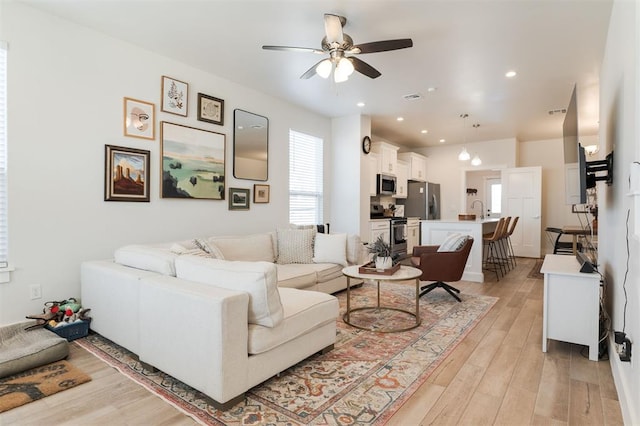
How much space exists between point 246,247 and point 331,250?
1.05 metres

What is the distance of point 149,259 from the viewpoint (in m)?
2.54

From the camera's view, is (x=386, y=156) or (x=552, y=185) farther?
(x=552, y=185)

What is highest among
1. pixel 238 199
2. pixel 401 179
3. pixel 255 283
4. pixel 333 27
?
pixel 333 27

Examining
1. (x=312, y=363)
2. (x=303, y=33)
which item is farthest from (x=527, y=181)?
(x=312, y=363)

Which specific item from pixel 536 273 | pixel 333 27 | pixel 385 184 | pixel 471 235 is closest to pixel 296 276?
pixel 333 27

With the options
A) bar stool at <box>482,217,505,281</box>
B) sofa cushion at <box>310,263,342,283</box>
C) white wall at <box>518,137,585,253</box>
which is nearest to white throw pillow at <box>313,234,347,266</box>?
sofa cushion at <box>310,263,342,283</box>

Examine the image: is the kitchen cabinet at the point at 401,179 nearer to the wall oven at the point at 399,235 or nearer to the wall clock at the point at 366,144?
the wall oven at the point at 399,235

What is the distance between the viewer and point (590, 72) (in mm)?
4027

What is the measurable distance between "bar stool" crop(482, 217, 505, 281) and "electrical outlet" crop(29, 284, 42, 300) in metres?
5.47

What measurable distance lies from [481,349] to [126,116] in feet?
12.8

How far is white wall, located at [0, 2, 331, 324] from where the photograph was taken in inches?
108

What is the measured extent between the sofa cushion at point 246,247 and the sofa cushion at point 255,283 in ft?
4.79

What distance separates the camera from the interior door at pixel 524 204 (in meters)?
7.55

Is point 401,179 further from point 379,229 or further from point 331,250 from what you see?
point 331,250
